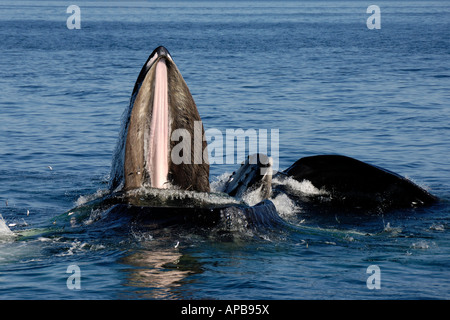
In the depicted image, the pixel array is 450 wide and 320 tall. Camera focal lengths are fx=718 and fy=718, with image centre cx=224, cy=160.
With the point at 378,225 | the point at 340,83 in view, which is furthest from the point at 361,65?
the point at 378,225

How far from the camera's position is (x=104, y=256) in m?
7.76

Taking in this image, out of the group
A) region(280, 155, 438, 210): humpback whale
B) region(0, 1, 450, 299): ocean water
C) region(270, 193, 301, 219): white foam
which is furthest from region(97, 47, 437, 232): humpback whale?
region(280, 155, 438, 210): humpback whale

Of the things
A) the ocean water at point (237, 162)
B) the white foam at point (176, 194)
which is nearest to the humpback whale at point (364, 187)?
the ocean water at point (237, 162)

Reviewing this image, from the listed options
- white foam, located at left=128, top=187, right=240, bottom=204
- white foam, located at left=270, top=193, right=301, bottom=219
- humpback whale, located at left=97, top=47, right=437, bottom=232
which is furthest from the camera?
white foam, located at left=270, top=193, right=301, bottom=219

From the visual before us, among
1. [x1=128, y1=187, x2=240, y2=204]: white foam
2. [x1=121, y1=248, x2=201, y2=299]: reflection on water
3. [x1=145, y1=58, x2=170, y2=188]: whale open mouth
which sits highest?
[x1=145, y1=58, x2=170, y2=188]: whale open mouth

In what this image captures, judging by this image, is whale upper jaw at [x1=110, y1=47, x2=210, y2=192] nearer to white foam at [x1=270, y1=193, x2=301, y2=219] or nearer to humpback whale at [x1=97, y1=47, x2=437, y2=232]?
humpback whale at [x1=97, y1=47, x2=437, y2=232]

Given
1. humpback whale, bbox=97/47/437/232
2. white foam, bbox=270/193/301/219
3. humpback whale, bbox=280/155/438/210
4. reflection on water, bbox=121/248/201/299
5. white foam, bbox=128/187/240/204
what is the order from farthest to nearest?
humpback whale, bbox=280/155/438/210 → white foam, bbox=270/193/301/219 → white foam, bbox=128/187/240/204 → humpback whale, bbox=97/47/437/232 → reflection on water, bbox=121/248/201/299

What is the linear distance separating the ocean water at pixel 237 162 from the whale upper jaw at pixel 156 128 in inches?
28.7

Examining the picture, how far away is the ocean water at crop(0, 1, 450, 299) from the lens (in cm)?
727

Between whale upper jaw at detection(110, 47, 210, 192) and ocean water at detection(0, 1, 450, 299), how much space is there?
28.7 inches

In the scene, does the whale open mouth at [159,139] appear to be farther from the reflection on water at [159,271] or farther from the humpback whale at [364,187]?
the humpback whale at [364,187]

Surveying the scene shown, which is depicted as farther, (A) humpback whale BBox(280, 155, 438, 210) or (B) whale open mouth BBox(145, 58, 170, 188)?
(A) humpback whale BBox(280, 155, 438, 210)

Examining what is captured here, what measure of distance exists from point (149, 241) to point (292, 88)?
2119 centimetres

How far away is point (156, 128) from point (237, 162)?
8.36 meters
